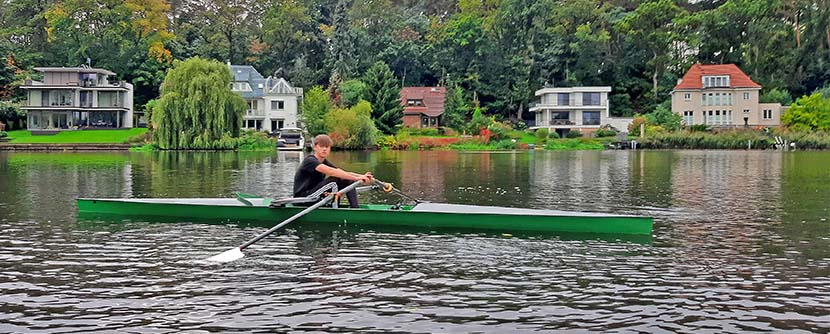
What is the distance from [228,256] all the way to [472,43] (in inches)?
3511

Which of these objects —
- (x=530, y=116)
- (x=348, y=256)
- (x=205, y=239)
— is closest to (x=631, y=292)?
(x=348, y=256)

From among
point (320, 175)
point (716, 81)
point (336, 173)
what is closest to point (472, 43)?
point (716, 81)

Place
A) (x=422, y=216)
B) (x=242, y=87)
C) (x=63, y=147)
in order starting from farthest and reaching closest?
(x=242, y=87), (x=63, y=147), (x=422, y=216)

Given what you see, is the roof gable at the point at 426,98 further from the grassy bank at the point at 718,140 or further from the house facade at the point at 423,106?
the grassy bank at the point at 718,140

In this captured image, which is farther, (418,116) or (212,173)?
(418,116)

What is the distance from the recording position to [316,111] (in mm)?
75750

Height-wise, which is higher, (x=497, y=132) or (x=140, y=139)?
(x=497, y=132)

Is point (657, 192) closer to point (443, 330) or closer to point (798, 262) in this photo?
point (798, 262)

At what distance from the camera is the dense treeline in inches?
3713

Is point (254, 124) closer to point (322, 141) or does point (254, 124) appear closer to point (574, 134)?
point (574, 134)

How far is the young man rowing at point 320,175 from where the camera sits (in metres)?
16.4

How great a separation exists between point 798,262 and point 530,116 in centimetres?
9007

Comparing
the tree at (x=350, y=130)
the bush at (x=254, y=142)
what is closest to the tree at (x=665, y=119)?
the tree at (x=350, y=130)

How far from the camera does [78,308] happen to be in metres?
9.94
